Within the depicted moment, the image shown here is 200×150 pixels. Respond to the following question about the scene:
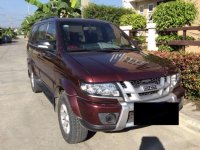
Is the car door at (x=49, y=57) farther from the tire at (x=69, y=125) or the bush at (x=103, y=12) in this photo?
the bush at (x=103, y=12)

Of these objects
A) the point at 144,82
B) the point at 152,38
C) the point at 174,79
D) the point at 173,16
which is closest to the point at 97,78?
the point at 144,82

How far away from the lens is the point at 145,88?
3900mm

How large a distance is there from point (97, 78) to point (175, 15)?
6417mm

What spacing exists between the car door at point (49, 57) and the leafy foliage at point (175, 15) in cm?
474

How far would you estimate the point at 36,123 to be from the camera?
17.8ft

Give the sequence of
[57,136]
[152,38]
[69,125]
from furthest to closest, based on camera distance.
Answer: [152,38]
[57,136]
[69,125]

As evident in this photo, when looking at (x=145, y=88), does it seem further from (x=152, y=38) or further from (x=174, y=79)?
(x=152, y=38)

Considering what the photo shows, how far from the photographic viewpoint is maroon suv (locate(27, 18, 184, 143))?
378cm

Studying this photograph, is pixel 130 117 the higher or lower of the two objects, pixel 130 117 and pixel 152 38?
the lower

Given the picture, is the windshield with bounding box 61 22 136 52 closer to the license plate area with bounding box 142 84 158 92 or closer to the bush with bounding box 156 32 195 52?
the license plate area with bounding box 142 84 158 92

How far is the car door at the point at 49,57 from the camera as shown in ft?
16.6

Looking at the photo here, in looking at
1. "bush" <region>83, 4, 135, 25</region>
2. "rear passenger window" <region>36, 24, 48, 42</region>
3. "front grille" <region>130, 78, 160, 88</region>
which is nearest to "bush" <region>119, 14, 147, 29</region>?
"bush" <region>83, 4, 135, 25</region>

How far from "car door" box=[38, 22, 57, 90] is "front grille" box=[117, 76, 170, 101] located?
5.35 feet

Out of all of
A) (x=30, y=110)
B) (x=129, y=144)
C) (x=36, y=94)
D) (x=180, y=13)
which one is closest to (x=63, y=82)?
(x=129, y=144)
